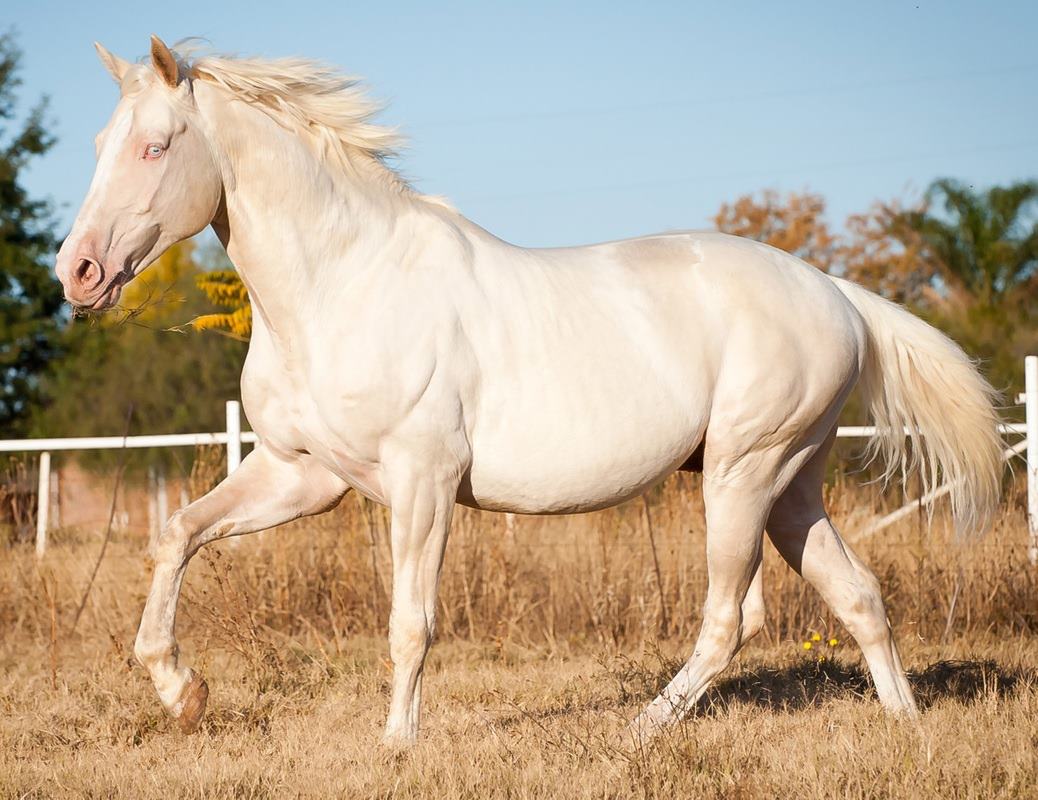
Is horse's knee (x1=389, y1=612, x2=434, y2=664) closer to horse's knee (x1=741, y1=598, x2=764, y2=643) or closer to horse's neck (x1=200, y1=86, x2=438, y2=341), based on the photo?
horse's neck (x1=200, y1=86, x2=438, y2=341)

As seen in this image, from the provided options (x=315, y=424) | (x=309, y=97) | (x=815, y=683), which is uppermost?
(x=309, y=97)

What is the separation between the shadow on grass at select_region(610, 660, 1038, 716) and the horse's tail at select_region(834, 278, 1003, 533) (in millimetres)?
832

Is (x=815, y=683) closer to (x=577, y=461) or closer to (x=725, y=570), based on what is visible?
(x=725, y=570)

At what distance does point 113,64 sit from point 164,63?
382 mm

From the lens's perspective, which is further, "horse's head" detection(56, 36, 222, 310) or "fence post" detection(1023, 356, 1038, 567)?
"fence post" detection(1023, 356, 1038, 567)

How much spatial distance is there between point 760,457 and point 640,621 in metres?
2.92

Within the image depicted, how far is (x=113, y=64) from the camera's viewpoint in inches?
172

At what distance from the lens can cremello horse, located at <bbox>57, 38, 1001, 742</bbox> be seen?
4.18m

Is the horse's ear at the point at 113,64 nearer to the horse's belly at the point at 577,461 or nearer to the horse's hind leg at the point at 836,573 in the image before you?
the horse's belly at the point at 577,461

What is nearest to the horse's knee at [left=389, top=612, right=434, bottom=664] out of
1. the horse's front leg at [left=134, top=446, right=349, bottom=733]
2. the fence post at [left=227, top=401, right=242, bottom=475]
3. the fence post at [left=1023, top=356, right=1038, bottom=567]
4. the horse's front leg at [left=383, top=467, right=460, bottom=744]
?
the horse's front leg at [left=383, top=467, right=460, bottom=744]

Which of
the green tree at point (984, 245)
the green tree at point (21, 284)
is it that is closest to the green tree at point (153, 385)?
the green tree at point (21, 284)

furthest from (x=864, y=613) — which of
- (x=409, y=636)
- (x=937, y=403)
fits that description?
(x=409, y=636)

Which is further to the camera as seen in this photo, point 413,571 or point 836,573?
point 836,573

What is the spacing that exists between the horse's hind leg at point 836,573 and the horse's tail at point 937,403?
358mm
